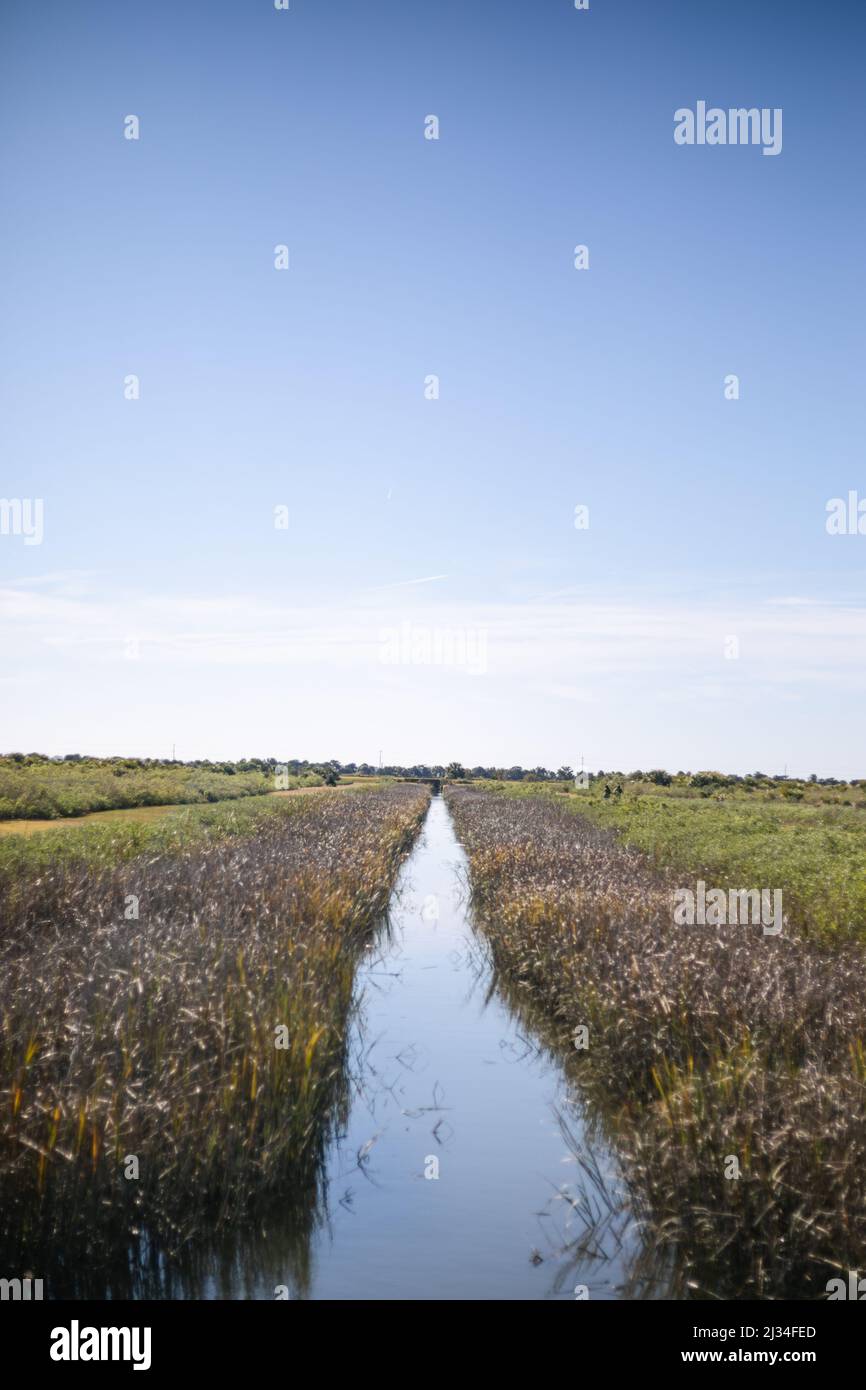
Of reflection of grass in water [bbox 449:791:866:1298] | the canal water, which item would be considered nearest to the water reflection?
the canal water

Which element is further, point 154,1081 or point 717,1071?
point 717,1071

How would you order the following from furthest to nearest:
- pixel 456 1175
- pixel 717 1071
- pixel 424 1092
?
pixel 424 1092, pixel 456 1175, pixel 717 1071

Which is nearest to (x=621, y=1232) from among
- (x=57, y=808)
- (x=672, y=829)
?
(x=672, y=829)

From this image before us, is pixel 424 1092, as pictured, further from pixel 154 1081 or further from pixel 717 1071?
pixel 154 1081

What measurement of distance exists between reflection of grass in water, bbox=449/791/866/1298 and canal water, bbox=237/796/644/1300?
0.48 m

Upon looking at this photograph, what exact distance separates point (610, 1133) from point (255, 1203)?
3.48m

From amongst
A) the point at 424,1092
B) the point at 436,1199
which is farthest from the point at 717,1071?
the point at 424,1092

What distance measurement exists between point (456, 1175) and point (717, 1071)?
96.6 inches

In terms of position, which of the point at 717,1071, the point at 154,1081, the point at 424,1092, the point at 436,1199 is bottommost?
the point at 424,1092

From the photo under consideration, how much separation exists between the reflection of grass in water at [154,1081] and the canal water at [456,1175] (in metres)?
0.34

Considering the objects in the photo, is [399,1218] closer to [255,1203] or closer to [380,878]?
[255,1203]

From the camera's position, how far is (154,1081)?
7.20 metres

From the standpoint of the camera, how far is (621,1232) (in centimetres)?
717

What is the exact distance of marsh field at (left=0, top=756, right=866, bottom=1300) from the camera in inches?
246
